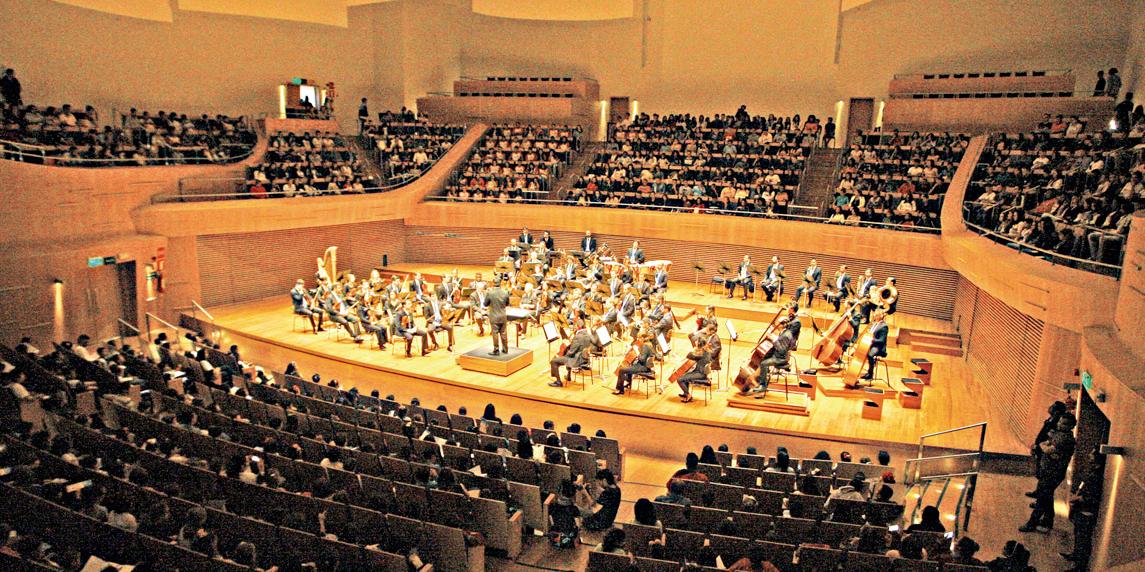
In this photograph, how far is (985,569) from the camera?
18.9 feet

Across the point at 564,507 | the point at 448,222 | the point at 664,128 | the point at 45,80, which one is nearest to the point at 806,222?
the point at 664,128

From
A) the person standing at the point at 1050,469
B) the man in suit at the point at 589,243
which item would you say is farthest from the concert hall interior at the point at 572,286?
the man in suit at the point at 589,243

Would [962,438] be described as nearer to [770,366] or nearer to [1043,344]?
[1043,344]

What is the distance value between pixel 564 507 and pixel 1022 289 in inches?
299

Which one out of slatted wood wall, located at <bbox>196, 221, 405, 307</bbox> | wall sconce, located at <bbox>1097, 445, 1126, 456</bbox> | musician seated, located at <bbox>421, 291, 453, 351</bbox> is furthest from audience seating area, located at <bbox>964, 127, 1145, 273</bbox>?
slatted wood wall, located at <bbox>196, 221, 405, 307</bbox>

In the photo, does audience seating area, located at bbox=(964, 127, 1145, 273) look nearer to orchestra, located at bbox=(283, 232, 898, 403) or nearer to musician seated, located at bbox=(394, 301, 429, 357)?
orchestra, located at bbox=(283, 232, 898, 403)

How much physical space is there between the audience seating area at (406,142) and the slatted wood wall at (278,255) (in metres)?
1.89

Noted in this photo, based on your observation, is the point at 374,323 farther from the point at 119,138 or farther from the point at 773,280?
the point at 773,280

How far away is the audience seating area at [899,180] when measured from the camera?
1802 cm

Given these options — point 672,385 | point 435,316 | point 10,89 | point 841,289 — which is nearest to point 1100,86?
point 841,289

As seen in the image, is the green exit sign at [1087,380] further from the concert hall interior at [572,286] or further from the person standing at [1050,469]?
the person standing at [1050,469]

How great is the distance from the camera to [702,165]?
72.5 feet

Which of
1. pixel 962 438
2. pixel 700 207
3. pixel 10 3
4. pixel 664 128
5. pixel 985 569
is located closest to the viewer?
pixel 985 569

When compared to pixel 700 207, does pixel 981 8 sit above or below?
above
